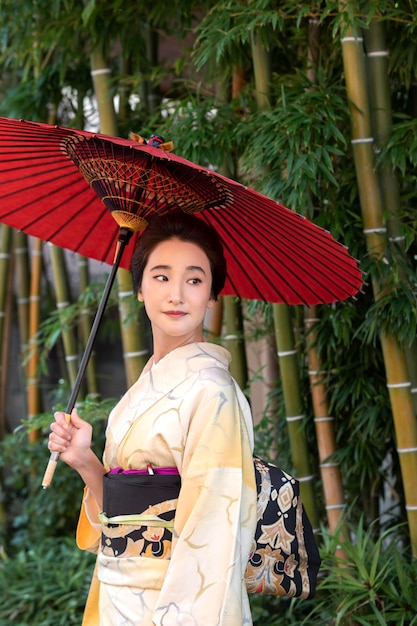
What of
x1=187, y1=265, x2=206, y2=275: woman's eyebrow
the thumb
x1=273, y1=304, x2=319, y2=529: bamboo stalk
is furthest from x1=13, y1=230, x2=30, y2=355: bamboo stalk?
x1=187, y1=265, x2=206, y2=275: woman's eyebrow

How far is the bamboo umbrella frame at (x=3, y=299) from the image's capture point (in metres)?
5.22

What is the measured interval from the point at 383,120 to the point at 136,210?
3.95 feet

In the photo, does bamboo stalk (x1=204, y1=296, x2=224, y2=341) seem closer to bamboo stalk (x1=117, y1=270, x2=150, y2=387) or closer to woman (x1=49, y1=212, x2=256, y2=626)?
bamboo stalk (x1=117, y1=270, x2=150, y2=387)

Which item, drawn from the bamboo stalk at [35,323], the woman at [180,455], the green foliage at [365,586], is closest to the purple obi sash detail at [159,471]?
the woman at [180,455]

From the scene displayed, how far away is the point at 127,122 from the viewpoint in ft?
13.6

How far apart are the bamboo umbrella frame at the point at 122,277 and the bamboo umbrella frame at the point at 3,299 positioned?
164 cm

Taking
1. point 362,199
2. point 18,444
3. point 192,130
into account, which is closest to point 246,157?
point 192,130

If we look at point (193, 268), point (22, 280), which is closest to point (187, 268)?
point (193, 268)

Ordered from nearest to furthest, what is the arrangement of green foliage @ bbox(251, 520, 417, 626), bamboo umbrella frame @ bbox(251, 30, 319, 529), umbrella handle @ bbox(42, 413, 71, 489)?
umbrella handle @ bbox(42, 413, 71, 489) < green foliage @ bbox(251, 520, 417, 626) < bamboo umbrella frame @ bbox(251, 30, 319, 529)

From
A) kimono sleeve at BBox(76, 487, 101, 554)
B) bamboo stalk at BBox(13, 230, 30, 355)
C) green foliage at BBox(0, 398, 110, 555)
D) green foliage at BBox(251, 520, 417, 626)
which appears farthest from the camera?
bamboo stalk at BBox(13, 230, 30, 355)

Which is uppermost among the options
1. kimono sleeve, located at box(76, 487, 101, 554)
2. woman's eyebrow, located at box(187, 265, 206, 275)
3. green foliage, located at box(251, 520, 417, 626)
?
woman's eyebrow, located at box(187, 265, 206, 275)

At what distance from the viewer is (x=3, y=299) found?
520 cm

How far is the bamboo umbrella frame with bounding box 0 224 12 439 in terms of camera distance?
5.22 m

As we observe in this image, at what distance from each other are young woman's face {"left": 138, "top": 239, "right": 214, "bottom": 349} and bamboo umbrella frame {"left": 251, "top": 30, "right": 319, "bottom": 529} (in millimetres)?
1171
